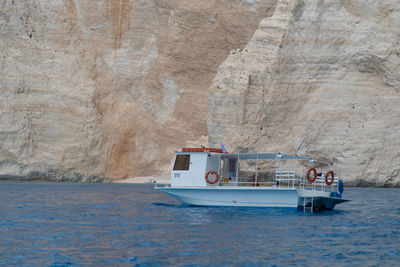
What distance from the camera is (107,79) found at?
57.3m

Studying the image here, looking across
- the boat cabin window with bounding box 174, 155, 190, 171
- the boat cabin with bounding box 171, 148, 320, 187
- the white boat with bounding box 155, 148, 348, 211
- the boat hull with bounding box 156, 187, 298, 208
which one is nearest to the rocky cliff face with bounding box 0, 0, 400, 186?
the white boat with bounding box 155, 148, 348, 211

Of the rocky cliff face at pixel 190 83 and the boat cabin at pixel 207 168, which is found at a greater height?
the rocky cliff face at pixel 190 83

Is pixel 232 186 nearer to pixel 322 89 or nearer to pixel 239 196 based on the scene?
pixel 239 196

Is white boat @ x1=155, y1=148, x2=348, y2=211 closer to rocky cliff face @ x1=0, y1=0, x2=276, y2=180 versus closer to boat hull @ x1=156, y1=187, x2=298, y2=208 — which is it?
boat hull @ x1=156, y1=187, x2=298, y2=208

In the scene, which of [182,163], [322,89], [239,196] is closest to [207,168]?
[182,163]

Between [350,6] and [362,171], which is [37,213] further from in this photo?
[350,6]

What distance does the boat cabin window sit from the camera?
2617 cm

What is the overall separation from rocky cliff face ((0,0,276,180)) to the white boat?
91.0ft

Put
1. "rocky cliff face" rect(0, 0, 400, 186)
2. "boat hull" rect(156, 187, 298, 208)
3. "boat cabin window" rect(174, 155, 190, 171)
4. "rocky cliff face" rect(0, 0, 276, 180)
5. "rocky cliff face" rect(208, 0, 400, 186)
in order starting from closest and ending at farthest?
"boat hull" rect(156, 187, 298, 208) < "boat cabin window" rect(174, 155, 190, 171) < "rocky cliff face" rect(208, 0, 400, 186) < "rocky cliff face" rect(0, 0, 400, 186) < "rocky cliff face" rect(0, 0, 276, 180)

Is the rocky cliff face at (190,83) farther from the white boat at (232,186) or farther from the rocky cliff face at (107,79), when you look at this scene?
the white boat at (232,186)

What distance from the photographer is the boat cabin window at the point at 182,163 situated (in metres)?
26.2

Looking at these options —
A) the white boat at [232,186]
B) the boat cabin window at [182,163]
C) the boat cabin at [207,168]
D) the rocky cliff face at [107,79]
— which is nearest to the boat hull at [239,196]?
the white boat at [232,186]

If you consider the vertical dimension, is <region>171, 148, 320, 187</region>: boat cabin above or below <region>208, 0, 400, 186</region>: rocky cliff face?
below

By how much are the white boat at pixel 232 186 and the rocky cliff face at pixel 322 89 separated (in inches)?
757
